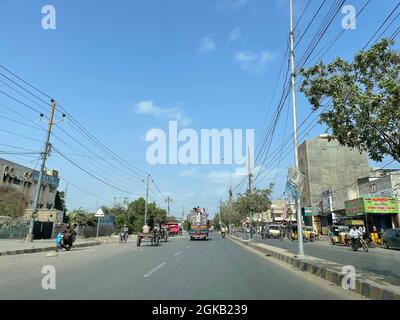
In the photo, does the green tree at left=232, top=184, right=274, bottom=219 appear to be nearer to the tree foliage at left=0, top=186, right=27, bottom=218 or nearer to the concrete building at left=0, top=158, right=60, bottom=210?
the tree foliage at left=0, top=186, right=27, bottom=218

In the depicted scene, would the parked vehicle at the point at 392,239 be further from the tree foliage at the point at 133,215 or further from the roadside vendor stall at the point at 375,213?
the tree foliage at the point at 133,215

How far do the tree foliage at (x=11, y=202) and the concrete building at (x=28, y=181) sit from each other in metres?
3.32

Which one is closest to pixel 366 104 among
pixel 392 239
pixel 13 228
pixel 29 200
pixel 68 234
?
pixel 68 234

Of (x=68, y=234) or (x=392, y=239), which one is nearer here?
(x=68, y=234)

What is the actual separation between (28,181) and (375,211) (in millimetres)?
50277

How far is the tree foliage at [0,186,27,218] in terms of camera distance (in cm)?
4603

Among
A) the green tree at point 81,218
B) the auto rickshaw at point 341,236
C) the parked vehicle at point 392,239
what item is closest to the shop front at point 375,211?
the auto rickshaw at point 341,236

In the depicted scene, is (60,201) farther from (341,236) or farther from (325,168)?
(341,236)

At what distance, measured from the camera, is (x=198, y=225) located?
44000 millimetres

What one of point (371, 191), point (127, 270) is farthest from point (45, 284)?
point (371, 191)

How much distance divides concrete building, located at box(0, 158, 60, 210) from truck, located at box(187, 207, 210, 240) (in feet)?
92.2

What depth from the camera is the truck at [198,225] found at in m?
43.8
